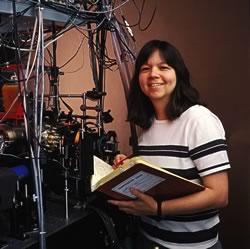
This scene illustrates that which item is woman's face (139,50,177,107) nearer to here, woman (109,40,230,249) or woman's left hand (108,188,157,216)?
woman (109,40,230,249)

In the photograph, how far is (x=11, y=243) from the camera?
1178 millimetres

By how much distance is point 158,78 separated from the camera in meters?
1.33

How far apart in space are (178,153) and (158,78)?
285 millimetres

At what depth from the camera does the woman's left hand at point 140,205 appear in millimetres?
1289

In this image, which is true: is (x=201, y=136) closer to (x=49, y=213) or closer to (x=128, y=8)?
(x=49, y=213)

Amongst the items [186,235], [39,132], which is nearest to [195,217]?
[186,235]

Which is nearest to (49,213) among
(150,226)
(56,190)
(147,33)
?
(56,190)

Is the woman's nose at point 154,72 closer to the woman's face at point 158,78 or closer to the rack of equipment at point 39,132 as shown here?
the woman's face at point 158,78

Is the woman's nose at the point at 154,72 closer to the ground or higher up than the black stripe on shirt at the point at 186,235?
higher up

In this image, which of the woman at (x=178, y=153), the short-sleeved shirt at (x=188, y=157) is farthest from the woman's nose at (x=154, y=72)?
the short-sleeved shirt at (x=188, y=157)

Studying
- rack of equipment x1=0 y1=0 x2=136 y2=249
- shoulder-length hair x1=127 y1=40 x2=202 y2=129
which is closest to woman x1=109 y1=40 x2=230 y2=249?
shoulder-length hair x1=127 y1=40 x2=202 y2=129

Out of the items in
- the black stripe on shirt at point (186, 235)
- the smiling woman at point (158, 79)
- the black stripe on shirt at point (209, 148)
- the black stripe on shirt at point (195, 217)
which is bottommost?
the black stripe on shirt at point (186, 235)

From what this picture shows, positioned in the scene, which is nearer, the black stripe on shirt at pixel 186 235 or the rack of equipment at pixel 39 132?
the rack of equipment at pixel 39 132

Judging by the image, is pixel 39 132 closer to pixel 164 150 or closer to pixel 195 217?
pixel 164 150
